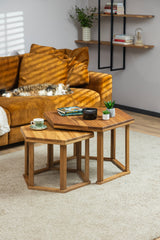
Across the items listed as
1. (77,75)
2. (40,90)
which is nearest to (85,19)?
(77,75)

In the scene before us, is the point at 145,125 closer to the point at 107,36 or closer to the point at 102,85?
the point at 102,85

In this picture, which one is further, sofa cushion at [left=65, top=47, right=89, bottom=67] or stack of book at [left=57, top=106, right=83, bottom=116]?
sofa cushion at [left=65, top=47, right=89, bottom=67]

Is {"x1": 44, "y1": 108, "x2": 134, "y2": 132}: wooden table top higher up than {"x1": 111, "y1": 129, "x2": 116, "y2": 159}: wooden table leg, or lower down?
higher up

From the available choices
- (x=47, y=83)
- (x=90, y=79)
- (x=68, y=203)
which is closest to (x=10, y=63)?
(x=47, y=83)

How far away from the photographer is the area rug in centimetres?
240

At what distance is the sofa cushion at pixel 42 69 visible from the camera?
14.8 feet

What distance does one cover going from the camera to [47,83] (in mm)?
4477

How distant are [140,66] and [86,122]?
2377 mm

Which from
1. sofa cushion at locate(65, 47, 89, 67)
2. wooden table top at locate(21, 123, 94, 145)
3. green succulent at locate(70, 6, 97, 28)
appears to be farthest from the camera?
green succulent at locate(70, 6, 97, 28)

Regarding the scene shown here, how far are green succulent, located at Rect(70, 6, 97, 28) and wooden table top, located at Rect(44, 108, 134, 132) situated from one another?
8.73ft

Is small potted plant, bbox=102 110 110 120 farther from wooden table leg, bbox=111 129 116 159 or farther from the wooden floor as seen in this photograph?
the wooden floor

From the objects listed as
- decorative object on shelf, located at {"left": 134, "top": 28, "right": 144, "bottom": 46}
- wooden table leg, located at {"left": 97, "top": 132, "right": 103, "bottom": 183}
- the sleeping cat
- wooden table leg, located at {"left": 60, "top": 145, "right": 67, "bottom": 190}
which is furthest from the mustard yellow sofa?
wooden table leg, located at {"left": 60, "top": 145, "right": 67, "bottom": 190}

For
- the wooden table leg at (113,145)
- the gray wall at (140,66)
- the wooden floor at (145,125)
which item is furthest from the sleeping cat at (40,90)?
the gray wall at (140,66)

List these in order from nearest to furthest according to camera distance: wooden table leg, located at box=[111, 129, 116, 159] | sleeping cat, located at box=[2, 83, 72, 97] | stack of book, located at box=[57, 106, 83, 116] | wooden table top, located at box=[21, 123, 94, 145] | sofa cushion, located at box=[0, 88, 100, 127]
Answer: wooden table top, located at box=[21, 123, 94, 145] < stack of book, located at box=[57, 106, 83, 116] < wooden table leg, located at box=[111, 129, 116, 159] < sofa cushion, located at box=[0, 88, 100, 127] < sleeping cat, located at box=[2, 83, 72, 97]
